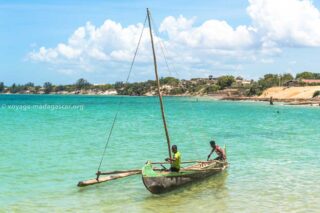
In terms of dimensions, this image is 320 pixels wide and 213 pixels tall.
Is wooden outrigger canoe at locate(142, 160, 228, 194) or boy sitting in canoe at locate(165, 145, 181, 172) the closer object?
wooden outrigger canoe at locate(142, 160, 228, 194)

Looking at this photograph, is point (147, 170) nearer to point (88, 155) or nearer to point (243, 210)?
point (243, 210)

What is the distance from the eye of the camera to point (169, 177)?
66.7 ft

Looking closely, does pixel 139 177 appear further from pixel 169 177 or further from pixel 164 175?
pixel 164 175

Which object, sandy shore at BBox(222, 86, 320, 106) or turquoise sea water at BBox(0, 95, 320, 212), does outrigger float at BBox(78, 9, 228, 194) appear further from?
sandy shore at BBox(222, 86, 320, 106)

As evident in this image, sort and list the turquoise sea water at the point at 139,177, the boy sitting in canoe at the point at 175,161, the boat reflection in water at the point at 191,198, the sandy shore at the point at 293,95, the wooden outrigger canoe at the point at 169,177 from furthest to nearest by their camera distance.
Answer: the sandy shore at the point at 293,95
the boy sitting in canoe at the point at 175,161
the wooden outrigger canoe at the point at 169,177
the turquoise sea water at the point at 139,177
the boat reflection in water at the point at 191,198


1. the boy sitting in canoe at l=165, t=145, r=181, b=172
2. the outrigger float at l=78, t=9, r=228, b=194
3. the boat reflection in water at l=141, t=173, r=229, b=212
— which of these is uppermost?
the boy sitting in canoe at l=165, t=145, r=181, b=172

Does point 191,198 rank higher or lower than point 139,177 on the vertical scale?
lower

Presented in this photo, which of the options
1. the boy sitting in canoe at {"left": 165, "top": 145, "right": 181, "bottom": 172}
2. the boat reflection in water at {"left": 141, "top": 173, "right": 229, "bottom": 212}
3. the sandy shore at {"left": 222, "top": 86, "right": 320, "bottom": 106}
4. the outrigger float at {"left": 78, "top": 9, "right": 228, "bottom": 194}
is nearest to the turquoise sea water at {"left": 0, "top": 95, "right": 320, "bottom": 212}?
the boat reflection in water at {"left": 141, "top": 173, "right": 229, "bottom": 212}

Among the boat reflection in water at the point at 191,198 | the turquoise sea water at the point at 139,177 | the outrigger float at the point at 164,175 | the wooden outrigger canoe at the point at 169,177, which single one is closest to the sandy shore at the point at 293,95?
the turquoise sea water at the point at 139,177

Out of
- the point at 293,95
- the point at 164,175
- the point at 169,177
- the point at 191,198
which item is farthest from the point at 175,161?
the point at 293,95

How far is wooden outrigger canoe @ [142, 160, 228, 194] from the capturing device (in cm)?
1952

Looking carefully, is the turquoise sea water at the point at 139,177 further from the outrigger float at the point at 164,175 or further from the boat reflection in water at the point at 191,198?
the outrigger float at the point at 164,175

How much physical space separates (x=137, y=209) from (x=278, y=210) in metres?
5.69

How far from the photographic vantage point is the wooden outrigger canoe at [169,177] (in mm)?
19516
